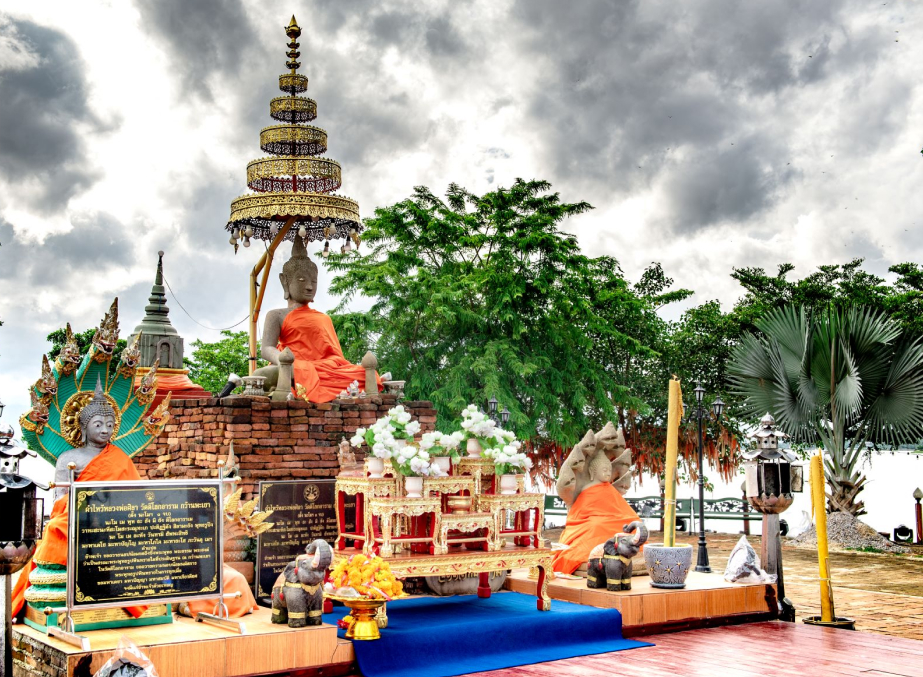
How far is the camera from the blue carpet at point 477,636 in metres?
7.06

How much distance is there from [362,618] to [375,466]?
4.02 ft

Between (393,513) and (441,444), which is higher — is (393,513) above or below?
below

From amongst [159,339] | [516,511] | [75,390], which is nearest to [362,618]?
[516,511]

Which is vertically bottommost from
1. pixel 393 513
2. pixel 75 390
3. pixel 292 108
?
pixel 393 513

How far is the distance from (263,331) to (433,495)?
11.4 feet

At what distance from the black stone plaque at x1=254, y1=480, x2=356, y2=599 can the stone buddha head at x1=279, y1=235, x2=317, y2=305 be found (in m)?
2.75

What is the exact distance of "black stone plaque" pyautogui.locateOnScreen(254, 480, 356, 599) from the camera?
26.9 ft

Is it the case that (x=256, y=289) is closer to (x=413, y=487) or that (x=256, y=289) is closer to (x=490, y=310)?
(x=413, y=487)

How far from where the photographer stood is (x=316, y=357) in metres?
10.3

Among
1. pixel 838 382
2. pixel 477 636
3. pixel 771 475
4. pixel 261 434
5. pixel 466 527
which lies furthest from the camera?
pixel 838 382

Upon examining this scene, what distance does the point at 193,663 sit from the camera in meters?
6.39

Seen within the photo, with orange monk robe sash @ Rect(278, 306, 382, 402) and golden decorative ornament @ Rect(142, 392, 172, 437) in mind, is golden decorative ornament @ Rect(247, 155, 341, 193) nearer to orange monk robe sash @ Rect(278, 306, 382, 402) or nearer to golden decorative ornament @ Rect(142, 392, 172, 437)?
orange monk robe sash @ Rect(278, 306, 382, 402)

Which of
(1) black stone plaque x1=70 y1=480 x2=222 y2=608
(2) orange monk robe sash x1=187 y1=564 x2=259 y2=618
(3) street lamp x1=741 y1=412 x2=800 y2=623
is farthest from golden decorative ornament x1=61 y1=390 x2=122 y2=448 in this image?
(3) street lamp x1=741 y1=412 x2=800 y2=623

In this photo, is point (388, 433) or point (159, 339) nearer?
point (388, 433)
